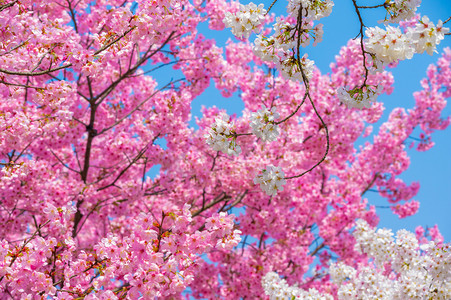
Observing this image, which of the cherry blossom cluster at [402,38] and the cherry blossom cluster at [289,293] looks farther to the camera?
the cherry blossom cluster at [289,293]

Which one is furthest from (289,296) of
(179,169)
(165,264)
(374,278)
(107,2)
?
(107,2)

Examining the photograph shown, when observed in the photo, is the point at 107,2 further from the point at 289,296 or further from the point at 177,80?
the point at 289,296

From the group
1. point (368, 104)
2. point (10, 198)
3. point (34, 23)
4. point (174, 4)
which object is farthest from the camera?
point (10, 198)

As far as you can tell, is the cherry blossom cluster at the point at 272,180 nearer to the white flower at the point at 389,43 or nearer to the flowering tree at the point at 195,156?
the flowering tree at the point at 195,156

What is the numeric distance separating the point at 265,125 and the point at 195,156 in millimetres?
4914

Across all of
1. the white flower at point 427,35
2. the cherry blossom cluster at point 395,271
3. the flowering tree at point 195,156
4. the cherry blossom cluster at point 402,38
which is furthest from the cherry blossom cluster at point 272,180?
the cherry blossom cluster at point 395,271

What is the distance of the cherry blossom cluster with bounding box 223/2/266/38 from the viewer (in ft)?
11.2

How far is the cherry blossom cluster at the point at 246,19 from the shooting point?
134 inches

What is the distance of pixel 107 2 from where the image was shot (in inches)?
336

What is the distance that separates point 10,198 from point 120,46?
13.0 ft

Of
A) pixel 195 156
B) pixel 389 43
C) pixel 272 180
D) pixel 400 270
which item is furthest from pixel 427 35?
pixel 195 156

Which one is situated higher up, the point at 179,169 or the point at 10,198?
the point at 179,169

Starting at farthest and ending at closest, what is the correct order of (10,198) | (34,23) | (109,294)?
1. (10,198)
2. (34,23)
3. (109,294)

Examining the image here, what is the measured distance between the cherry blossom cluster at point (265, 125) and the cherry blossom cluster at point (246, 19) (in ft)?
2.34
